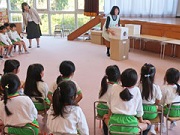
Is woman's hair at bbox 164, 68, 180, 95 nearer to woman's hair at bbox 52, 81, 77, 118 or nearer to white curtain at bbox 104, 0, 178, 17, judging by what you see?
woman's hair at bbox 52, 81, 77, 118

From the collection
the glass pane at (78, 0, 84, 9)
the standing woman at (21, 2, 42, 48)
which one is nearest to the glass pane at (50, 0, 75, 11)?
the glass pane at (78, 0, 84, 9)

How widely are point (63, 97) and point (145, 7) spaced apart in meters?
7.21

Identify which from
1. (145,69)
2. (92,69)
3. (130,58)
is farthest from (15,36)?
(145,69)

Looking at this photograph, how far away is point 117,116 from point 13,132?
802 millimetres

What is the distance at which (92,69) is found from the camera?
488 cm

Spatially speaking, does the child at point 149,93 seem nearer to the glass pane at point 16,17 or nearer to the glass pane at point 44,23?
the glass pane at point 44,23

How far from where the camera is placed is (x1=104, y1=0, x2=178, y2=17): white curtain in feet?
26.7

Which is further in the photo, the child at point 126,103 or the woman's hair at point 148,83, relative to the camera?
the woman's hair at point 148,83

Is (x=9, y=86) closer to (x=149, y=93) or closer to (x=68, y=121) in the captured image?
(x=68, y=121)

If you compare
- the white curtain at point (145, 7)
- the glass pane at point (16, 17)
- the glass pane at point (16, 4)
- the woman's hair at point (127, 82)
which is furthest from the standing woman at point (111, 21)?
the glass pane at point (16, 17)

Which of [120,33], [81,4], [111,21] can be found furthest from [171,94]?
[81,4]

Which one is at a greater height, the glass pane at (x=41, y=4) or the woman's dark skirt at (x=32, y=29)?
the glass pane at (x=41, y=4)

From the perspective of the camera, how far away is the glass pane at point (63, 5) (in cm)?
952

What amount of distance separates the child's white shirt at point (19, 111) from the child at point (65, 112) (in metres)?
0.22
